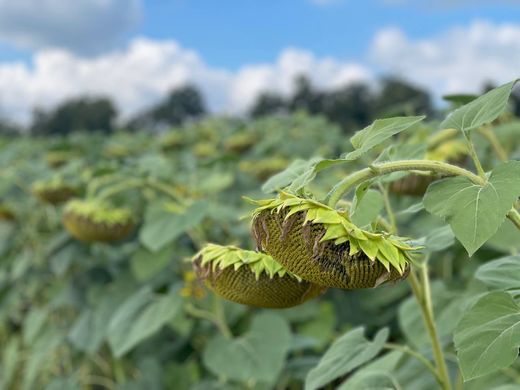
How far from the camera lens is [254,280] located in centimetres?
73

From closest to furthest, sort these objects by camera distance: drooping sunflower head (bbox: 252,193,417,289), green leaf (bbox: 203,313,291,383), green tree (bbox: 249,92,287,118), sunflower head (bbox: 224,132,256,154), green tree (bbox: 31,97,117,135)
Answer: drooping sunflower head (bbox: 252,193,417,289) < green leaf (bbox: 203,313,291,383) < sunflower head (bbox: 224,132,256,154) < green tree (bbox: 249,92,287,118) < green tree (bbox: 31,97,117,135)

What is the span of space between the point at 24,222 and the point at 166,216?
5.11 feet

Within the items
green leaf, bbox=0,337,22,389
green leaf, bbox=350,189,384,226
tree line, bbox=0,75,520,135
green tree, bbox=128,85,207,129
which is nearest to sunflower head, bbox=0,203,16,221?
green leaf, bbox=0,337,22,389

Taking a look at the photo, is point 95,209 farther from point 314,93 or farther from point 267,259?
point 314,93

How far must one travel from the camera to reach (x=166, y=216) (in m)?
1.80

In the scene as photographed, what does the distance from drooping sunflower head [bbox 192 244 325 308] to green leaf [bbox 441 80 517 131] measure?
22 centimetres

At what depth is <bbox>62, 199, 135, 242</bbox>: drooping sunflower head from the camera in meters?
1.95

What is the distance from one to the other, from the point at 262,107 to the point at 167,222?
10827 mm

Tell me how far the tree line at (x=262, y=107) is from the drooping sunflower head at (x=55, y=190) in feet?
26.4

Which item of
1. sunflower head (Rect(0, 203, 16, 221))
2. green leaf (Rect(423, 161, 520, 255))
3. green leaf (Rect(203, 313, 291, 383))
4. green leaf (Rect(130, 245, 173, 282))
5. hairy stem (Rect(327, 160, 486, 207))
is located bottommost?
green leaf (Rect(203, 313, 291, 383))

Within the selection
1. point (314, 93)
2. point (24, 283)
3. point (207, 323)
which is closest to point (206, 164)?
point (207, 323)

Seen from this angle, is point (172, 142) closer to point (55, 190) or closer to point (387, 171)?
point (55, 190)

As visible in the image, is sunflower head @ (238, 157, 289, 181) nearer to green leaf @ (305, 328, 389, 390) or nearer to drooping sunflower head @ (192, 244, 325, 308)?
green leaf @ (305, 328, 389, 390)

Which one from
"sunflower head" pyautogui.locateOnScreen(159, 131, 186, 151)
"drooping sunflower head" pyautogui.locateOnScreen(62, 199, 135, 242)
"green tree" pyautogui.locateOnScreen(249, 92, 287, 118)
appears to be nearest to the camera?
"drooping sunflower head" pyautogui.locateOnScreen(62, 199, 135, 242)
